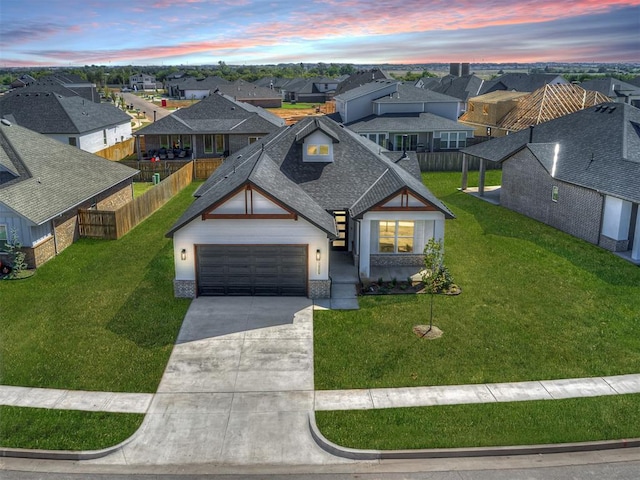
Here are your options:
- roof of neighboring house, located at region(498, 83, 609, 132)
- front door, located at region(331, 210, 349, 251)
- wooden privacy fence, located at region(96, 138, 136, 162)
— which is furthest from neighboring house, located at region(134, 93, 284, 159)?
front door, located at region(331, 210, 349, 251)

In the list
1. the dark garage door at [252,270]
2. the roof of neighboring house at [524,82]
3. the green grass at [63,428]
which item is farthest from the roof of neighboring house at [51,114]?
the roof of neighboring house at [524,82]

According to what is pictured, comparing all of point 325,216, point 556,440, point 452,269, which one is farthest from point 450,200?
point 556,440

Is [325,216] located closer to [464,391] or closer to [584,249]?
[464,391]

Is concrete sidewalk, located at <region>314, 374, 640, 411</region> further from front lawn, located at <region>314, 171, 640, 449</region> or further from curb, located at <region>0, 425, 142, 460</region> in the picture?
curb, located at <region>0, 425, 142, 460</region>

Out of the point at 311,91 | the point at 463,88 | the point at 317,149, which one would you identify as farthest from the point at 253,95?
the point at 317,149

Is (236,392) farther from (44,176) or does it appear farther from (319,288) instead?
(44,176)

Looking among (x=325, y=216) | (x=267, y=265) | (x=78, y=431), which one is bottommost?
(x=78, y=431)
